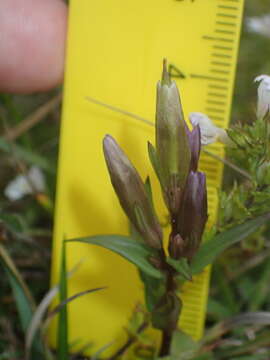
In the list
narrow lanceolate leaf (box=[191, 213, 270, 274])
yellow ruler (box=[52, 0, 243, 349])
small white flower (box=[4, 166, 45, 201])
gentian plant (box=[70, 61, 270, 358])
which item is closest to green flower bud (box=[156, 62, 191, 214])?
gentian plant (box=[70, 61, 270, 358])

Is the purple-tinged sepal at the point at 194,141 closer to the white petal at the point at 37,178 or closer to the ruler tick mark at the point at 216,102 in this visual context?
the ruler tick mark at the point at 216,102

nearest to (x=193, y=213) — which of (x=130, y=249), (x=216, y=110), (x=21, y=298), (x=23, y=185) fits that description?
(x=130, y=249)

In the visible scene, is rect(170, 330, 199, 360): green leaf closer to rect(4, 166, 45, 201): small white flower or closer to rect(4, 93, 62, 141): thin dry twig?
rect(4, 166, 45, 201): small white flower

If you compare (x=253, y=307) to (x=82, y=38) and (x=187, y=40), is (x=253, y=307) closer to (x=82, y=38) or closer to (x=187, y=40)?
(x=187, y=40)

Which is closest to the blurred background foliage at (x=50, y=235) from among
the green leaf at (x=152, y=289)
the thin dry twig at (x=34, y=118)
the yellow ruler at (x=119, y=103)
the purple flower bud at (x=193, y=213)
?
the thin dry twig at (x=34, y=118)

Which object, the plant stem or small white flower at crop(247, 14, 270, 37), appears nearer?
the plant stem
